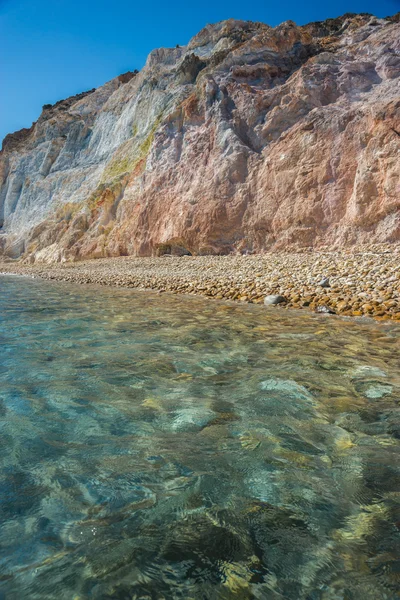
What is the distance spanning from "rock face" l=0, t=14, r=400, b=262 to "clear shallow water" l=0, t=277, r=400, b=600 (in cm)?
1247

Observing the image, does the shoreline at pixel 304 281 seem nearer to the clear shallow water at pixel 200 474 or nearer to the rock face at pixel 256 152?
the clear shallow water at pixel 200 474

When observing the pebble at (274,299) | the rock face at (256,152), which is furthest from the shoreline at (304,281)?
the rock face at (256,152)

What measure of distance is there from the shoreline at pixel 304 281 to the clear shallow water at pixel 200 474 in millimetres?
2870

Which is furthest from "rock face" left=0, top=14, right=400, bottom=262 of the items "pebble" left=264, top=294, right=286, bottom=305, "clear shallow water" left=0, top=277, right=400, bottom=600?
"clear shallow water" left=0, top=277, right=400, bottom=600

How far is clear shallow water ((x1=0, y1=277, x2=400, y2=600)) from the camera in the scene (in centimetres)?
155

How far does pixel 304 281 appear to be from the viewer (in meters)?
9.66

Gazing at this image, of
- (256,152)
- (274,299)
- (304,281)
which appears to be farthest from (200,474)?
(256,152)

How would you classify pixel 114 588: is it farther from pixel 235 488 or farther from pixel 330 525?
pixel 330 525

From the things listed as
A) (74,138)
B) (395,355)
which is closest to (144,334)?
(395,355)

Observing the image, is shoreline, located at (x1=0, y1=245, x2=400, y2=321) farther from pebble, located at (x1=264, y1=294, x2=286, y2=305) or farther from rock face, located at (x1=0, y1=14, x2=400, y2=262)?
rock face, located at (x1=0, y1=14, x2=400, y2=262)

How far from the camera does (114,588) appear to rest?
1481 mm

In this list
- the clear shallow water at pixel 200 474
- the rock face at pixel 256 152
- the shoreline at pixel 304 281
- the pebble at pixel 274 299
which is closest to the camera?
the clear shallow water at pixel 200 474

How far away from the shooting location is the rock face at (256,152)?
51.2 feet

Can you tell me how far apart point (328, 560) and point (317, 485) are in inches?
20.6
